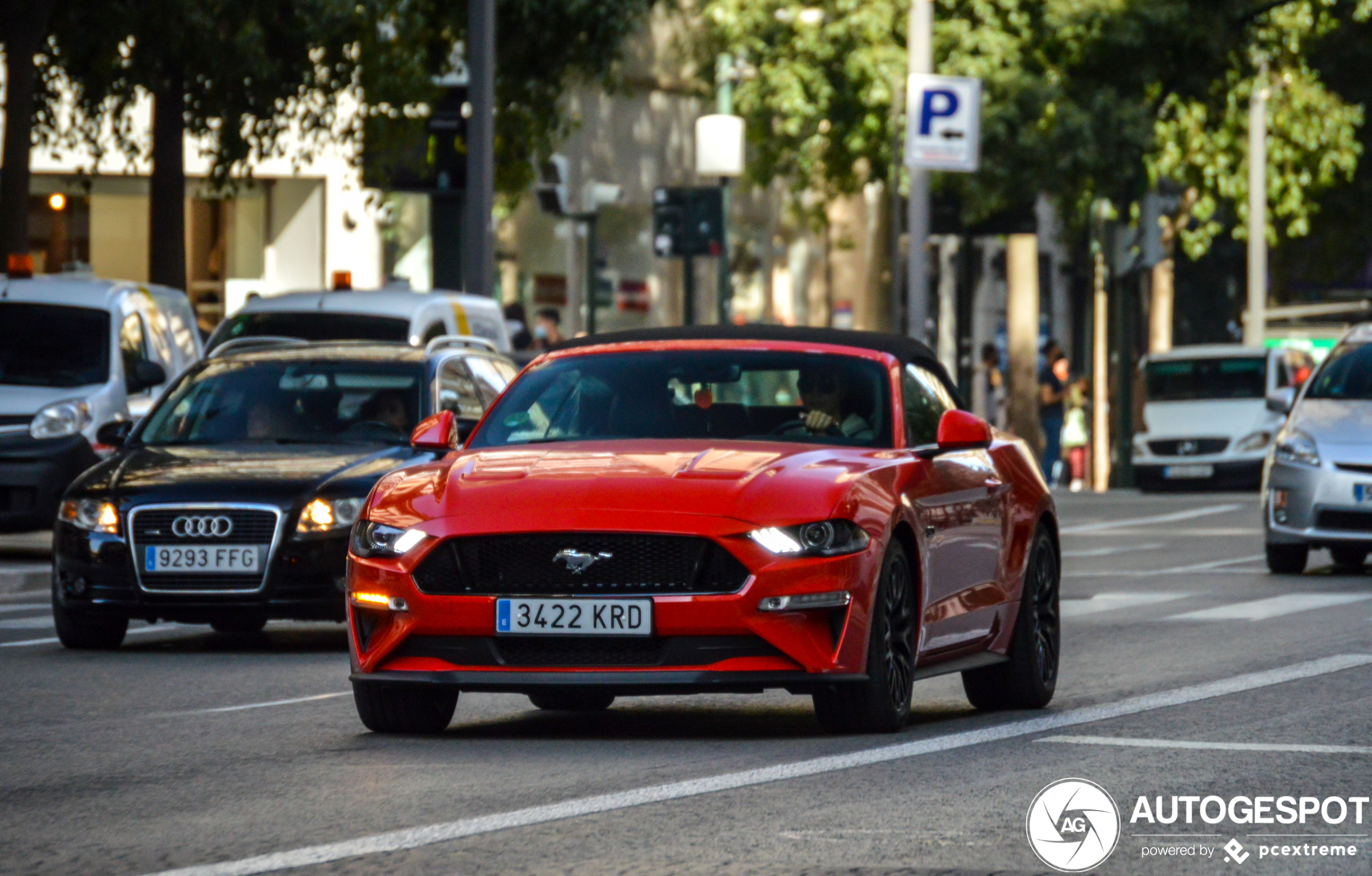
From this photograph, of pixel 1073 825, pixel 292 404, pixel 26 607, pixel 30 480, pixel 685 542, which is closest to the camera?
pixel 1073 825

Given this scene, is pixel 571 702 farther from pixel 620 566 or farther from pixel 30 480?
pixel 30 480

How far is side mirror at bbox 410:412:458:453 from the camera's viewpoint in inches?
384

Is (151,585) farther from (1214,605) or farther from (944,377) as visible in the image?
(1214,605)

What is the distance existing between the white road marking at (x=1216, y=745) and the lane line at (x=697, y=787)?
11.7 inches

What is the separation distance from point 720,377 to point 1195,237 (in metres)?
37.6

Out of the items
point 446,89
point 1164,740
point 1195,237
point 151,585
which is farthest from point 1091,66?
point 1164,740

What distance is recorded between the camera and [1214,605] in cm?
1617

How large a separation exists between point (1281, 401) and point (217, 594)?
9.61 m

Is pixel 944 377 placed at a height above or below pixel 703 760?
above

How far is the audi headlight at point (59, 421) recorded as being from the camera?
18.0m

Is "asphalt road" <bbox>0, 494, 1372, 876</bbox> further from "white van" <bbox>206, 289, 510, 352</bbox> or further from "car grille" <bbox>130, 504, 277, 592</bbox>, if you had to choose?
"white van" <bbox>206, 289, 510, 352</bbox>

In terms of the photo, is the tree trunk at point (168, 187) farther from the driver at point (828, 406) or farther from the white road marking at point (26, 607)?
the driver at point (828, 406)

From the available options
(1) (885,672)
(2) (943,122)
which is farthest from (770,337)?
(2) (943,122)

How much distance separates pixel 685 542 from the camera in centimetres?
853
